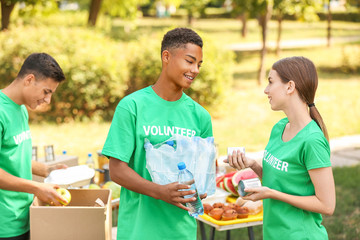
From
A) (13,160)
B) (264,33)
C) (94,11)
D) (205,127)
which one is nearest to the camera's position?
(205,127)

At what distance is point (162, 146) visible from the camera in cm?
252

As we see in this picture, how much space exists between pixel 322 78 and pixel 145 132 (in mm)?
15903

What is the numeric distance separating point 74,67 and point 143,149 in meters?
7.37

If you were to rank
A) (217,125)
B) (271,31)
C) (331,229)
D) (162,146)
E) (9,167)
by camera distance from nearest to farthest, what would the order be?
(162,146) → (9,167) → (331,229) → (217,125) → (271,31)

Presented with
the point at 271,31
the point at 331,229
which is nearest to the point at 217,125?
the point at 331,229

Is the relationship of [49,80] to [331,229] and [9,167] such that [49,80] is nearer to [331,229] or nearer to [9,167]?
[9,167]

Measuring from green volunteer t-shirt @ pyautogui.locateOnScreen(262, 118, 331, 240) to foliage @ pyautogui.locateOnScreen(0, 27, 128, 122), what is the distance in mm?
7397

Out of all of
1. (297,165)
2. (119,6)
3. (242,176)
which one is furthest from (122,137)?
(119,6)

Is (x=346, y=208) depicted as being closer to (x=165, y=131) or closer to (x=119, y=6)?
(x=165, y=131)

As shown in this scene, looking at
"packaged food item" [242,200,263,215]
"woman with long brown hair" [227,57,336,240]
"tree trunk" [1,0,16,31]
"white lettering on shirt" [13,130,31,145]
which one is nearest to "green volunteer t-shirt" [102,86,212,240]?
"woman with long brown hair" [227,57,336,240]

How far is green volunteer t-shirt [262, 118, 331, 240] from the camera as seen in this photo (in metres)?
2.48

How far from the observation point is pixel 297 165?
99.8 inches

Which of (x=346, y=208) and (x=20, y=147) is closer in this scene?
(x=20, y=147)

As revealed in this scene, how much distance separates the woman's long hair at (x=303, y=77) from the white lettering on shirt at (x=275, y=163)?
0.95 feet
